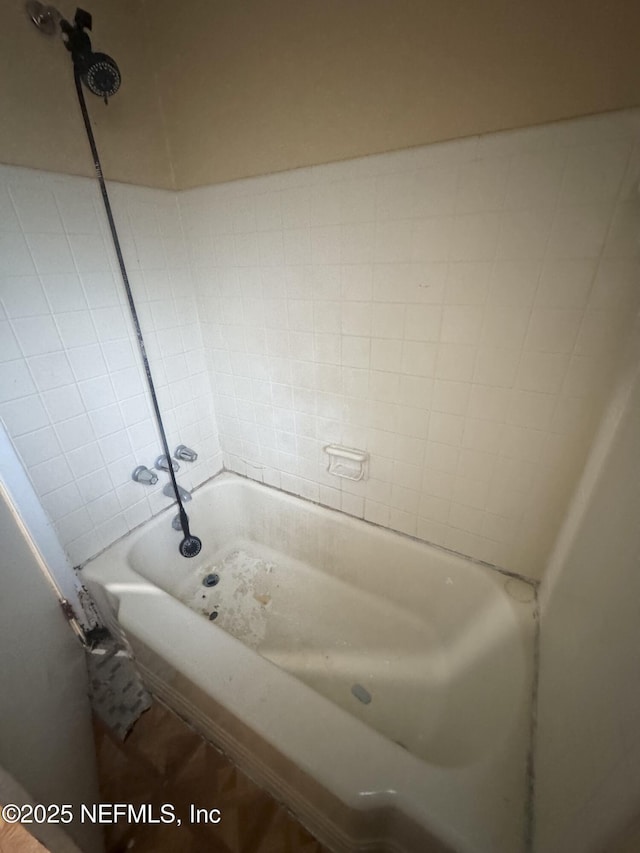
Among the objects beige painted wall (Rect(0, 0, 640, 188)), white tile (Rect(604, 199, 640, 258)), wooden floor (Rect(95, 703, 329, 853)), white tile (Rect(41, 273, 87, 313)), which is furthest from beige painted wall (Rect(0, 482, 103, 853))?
white tile (Rect(604, 199, 640, 258))

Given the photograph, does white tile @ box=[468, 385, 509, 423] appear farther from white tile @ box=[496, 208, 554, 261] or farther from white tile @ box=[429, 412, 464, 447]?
white tile @ box=[496, 208, 554, 261]

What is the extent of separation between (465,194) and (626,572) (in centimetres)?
89

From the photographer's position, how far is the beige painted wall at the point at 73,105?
829 mm

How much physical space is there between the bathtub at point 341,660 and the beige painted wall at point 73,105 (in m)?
1.29

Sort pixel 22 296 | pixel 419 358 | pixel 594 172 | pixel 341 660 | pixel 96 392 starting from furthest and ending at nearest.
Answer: pixel 341 660 → pixel 96 392 → pixel 419 358 → pixel 22 296 → pixel 594 172

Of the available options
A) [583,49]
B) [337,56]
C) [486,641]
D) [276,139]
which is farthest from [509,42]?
[486,641]

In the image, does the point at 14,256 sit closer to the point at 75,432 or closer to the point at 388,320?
the point at 75,432

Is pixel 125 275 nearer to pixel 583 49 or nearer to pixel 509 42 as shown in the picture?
pixel 509 42

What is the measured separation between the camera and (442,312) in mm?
942

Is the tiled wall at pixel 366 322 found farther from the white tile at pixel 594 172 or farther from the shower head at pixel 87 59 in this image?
the shower head at pixel 87 59

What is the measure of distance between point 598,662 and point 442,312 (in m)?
0.84

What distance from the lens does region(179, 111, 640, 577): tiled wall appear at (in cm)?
75

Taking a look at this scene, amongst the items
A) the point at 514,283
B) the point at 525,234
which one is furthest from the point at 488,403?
the point at 525,234

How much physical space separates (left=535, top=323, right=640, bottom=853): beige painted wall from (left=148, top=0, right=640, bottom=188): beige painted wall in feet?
1.89
